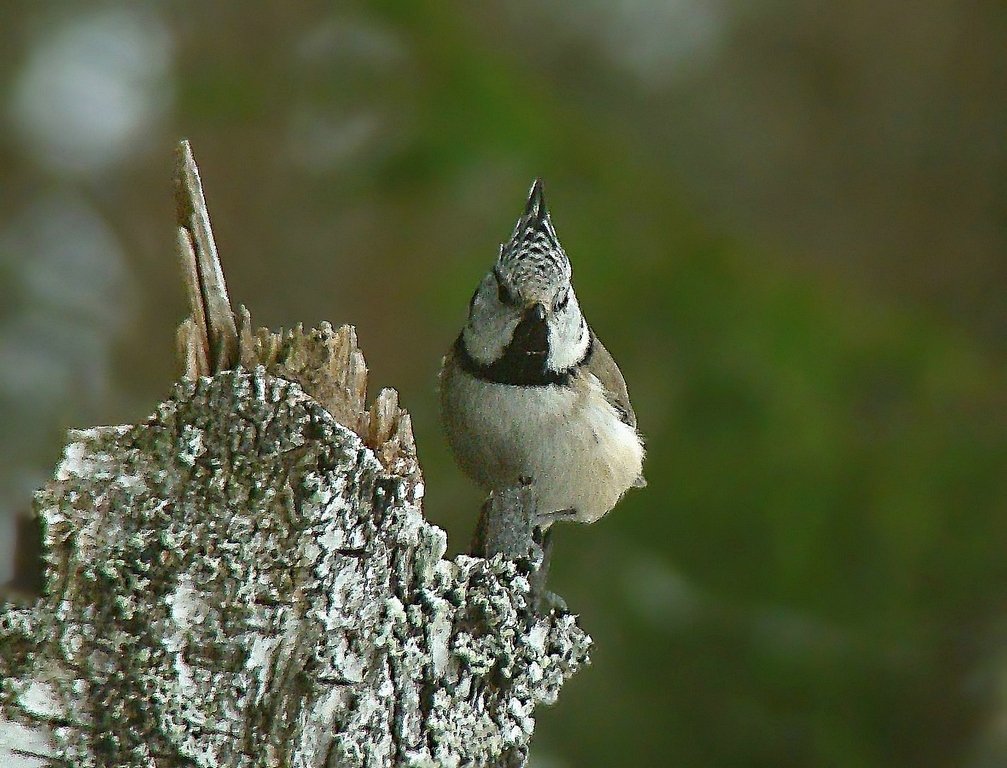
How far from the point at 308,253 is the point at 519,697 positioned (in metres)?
2.81

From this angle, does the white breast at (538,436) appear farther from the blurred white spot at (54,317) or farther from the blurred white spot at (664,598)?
the blurred white spot at (54,317)

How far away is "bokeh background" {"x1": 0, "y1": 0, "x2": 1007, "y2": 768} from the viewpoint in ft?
12.9

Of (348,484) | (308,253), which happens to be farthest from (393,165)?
(348,484)

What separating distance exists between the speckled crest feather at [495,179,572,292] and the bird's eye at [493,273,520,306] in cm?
3

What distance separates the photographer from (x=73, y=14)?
168 inches

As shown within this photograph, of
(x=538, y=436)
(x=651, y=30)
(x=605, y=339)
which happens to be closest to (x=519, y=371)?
(x=538, y=436)

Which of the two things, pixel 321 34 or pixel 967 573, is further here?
pixel 321 34

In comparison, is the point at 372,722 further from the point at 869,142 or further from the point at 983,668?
the point at 869,142

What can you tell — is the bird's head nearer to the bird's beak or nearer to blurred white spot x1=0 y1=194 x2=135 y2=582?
the bird's beak

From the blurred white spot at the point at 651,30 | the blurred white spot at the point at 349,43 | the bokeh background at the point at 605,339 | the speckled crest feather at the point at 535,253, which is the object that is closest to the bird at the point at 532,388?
the speckled crest feather at the point at 535,253

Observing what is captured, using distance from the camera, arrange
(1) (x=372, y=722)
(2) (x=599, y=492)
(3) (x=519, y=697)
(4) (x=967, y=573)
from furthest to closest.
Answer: (4) (x=967, y=573), (2) (x=599, y=492), (3) (x=519, y=697), (1) (x=372, y=722)

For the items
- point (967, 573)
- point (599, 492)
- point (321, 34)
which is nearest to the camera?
point (599, 492)

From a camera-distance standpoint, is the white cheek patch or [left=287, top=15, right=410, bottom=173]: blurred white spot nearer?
the white cheek patch

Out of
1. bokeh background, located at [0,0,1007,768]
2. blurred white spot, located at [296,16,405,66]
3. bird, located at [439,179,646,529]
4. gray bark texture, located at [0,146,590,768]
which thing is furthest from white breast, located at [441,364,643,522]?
blurred white spot, located at [296,16,405,66]
